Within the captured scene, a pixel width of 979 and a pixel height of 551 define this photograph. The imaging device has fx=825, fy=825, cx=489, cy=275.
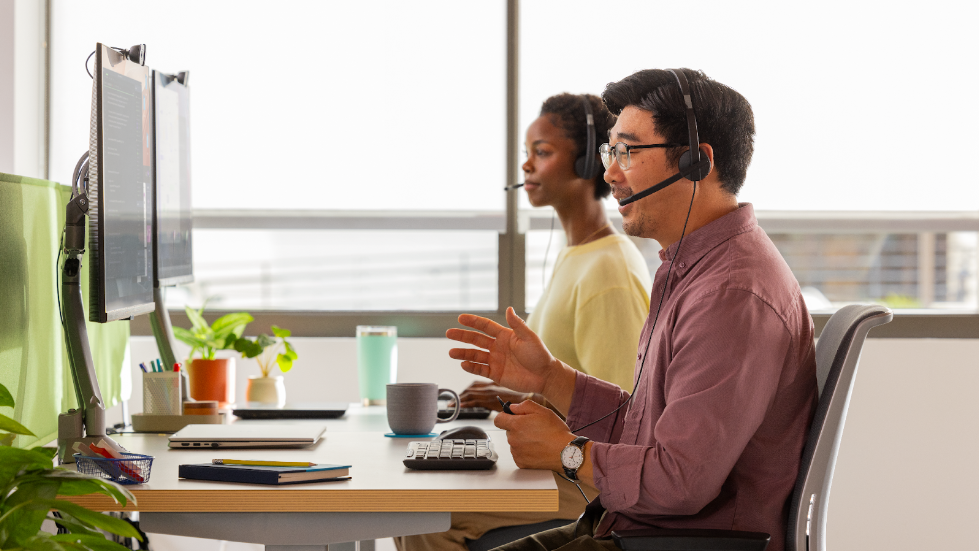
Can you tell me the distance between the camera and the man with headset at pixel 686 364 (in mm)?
1166

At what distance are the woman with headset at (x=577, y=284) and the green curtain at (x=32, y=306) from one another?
0.83 meters

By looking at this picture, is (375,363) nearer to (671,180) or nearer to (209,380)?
(209,380)

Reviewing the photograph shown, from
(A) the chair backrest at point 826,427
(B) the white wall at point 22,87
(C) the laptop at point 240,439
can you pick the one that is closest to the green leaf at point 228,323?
(C) the laptop at point 240,439

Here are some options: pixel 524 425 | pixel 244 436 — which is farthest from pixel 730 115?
pixel 244 436

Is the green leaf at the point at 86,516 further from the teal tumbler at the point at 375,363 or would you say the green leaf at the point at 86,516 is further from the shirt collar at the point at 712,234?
the teal tumbler at the point at 375,363

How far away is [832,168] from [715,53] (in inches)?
23.2

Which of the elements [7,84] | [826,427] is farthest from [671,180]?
[7,84]

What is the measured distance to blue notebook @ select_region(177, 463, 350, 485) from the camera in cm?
116

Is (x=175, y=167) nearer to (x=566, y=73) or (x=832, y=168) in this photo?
(x=566, y=73)

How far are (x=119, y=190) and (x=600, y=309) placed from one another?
109 centimetres

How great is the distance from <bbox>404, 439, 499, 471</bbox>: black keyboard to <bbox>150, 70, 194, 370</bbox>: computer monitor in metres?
0.77

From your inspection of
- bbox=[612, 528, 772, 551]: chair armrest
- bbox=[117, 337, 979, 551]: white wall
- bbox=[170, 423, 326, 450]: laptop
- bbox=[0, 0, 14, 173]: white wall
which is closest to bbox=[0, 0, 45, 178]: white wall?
bbox=[0, 0, 14, 173]: white wall

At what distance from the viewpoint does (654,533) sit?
45.4 inches

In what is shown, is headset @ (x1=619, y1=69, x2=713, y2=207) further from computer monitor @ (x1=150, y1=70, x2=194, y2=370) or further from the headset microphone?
computer monitor @ (x1=150, y1=70, x2=194, y2=370)
